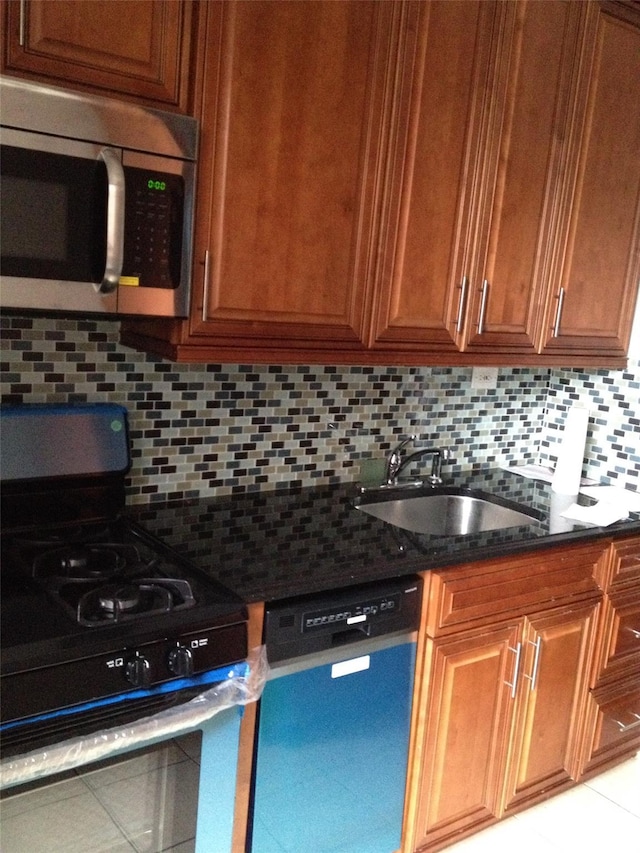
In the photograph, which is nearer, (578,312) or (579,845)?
(579,845)

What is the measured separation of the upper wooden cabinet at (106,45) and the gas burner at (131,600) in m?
0.93

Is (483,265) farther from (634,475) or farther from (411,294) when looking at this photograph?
(634,475)

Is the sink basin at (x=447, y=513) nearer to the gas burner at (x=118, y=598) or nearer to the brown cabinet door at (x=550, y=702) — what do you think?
the brown cabinet door at (x=550, y=702)

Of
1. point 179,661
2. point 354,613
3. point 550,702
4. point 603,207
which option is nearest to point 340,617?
point 354,613

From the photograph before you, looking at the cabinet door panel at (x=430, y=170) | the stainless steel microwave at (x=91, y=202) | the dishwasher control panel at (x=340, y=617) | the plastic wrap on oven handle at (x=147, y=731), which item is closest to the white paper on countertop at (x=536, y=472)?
the cabinet door panel at (x=430, y=170)

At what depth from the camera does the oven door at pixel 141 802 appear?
131 centimetres

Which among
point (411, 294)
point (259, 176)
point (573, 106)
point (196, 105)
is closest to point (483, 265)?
point (411, 294)

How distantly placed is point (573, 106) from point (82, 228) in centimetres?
148

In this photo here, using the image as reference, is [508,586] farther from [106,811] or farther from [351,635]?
[106,811]

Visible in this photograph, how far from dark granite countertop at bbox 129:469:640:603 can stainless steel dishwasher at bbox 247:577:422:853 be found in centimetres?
5

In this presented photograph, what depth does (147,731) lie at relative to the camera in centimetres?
137

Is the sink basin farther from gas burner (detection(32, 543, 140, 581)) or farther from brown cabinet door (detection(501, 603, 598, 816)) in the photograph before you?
gas burner (detection(32, 543, 140, 581))

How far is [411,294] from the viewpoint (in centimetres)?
198

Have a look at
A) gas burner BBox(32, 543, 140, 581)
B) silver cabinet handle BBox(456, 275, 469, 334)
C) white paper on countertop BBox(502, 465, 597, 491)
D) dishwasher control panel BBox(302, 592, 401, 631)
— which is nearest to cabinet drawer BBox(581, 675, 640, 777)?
white paper on countertop BBox(502, 465, 597, 491)
